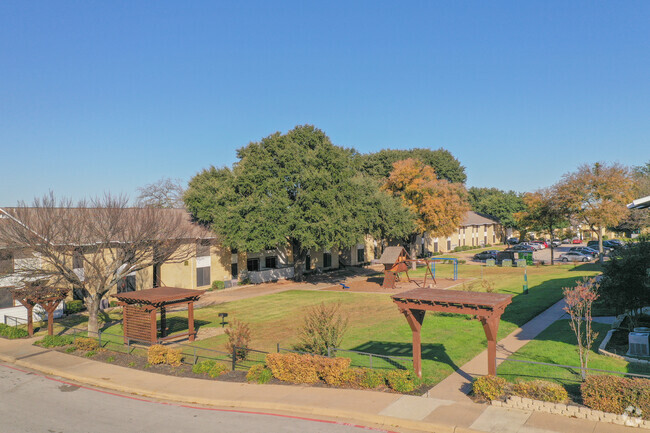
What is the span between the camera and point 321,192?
4209cm

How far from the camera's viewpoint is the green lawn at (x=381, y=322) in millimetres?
19641

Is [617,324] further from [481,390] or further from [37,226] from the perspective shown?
[37,226]

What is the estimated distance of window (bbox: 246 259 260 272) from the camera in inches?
1930

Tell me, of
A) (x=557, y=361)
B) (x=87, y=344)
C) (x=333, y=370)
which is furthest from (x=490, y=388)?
(x=87, y=344)

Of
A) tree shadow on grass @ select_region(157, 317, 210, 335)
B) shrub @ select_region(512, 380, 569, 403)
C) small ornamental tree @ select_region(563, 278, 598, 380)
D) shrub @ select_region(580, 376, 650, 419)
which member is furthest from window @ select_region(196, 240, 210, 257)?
shrub @ select_region(580, 376, 650, 419)

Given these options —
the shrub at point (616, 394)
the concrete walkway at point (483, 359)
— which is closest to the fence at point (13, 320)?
the concrete walkway at point (483, 359)

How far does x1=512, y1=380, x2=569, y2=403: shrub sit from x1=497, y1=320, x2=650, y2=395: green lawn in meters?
0.97

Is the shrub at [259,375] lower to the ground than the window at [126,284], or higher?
lower

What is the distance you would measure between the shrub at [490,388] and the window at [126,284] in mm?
32880

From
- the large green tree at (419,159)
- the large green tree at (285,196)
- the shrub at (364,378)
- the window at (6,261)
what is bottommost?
the shrub at (364,378)

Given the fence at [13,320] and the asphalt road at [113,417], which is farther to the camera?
the fence at [13,320]

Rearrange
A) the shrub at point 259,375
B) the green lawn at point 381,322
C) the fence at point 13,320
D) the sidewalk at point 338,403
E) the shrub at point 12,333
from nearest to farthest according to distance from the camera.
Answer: the sidewalk at point 338,403 < the shrub at point 259,375 < the green lawn at point 381,322 < the shrub at point 12,333 < the fence at point 13,320

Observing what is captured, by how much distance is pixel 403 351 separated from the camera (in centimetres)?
2016

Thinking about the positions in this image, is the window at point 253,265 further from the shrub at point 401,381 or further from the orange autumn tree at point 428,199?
the shrub at point 401,381
